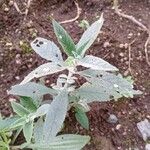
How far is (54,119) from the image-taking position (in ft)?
3.74

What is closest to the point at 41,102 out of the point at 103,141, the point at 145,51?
the point at 103,141

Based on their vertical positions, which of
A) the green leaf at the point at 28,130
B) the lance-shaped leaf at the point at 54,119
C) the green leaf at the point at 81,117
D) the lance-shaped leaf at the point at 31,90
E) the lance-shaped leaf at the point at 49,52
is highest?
the lance-shaped leaf at the point at 49,52

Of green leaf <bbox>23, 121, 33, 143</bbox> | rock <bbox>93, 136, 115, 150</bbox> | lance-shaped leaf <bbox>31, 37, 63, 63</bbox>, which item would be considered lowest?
rock <bbox>93, 136, 115, 150</bbox>

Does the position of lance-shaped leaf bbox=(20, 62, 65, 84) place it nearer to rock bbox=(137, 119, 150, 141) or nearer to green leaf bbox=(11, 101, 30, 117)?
green leaf bbox=(11, 101, 30, 117)

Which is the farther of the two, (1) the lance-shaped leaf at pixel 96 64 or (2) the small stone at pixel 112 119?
(2) the small stone at pixel 112 119

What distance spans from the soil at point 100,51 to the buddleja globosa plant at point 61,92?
104mm

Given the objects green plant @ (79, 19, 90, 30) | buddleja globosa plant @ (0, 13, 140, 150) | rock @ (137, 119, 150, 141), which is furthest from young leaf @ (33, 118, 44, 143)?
green plant @ (79, 19, 90, 30)

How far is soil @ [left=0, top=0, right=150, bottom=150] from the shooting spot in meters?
1.47

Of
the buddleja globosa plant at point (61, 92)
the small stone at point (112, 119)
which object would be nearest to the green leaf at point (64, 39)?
the buddleja globosa plant at point (61, 92)

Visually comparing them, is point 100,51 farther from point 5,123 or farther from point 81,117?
point 5,123

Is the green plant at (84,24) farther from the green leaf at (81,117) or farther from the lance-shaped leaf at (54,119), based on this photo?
the lance-shaped leaf at (54,119)

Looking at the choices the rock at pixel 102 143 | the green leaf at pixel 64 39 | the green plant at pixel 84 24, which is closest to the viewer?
the green leaf at pixel 64 39

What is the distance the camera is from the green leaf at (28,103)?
137 centimetres

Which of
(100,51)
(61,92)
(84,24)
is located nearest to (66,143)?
(61,92)
